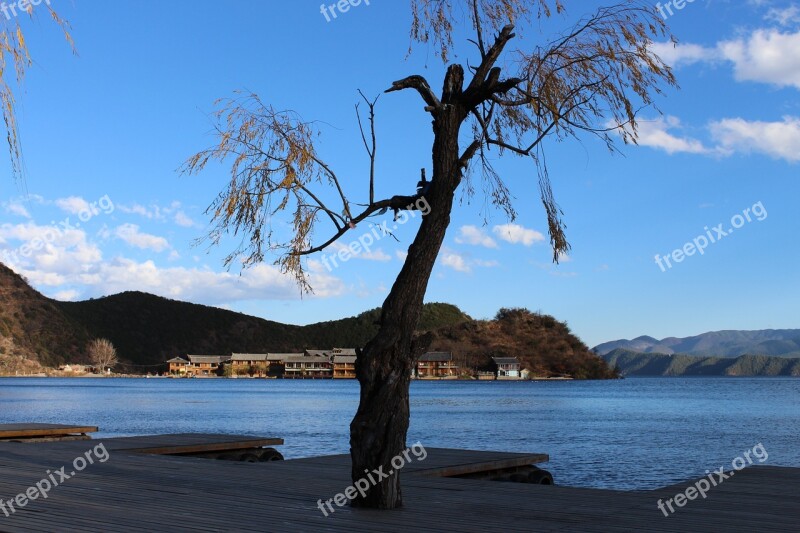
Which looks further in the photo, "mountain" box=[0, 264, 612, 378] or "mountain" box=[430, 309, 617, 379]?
"mountain" box=[430, 309, 617, 379]

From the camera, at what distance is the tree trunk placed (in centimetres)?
854

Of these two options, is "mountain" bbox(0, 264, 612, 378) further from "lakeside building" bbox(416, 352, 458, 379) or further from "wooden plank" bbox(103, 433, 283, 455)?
"wooden plank" bbox(103, 433, 283, 455)

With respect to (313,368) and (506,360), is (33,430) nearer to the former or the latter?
(506,360)

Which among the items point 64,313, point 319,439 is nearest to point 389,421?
point 319,439

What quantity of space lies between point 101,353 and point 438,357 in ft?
241

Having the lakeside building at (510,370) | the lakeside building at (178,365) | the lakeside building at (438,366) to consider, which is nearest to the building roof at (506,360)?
the lakeside building at (510,370)

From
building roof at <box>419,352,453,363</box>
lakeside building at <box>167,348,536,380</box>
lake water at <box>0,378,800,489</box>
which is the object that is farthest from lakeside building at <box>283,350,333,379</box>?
lake water at <box>0,378,800,489</box>

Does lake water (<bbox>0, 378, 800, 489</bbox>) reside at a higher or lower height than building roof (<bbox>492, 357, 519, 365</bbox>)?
lower

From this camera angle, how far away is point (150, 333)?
650 ft

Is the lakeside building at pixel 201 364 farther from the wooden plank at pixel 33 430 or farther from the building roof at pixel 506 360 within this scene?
the wooden plank at pixel 33 430

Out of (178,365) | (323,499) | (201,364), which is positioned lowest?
(323,499)

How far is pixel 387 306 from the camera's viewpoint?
8.86m

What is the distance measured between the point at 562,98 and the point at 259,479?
20.3ft

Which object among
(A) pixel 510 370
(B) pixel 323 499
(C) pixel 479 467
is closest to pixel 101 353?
(A) pixel 510 370
